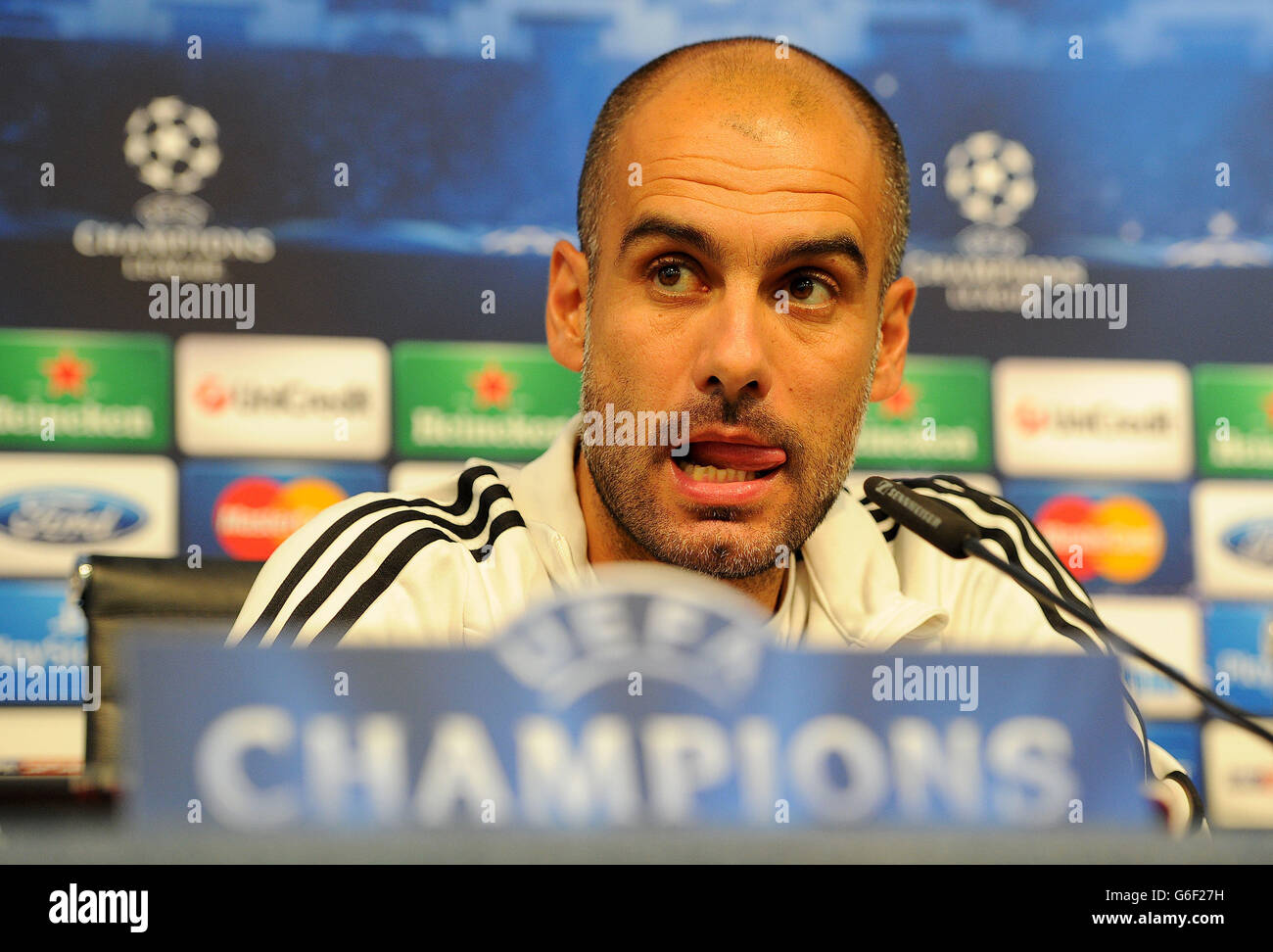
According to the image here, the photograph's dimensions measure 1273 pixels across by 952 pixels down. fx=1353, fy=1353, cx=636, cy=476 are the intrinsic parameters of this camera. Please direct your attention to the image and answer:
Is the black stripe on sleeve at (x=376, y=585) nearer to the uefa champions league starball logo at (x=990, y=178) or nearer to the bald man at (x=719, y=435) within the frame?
the bald man at (x=719, y=435)

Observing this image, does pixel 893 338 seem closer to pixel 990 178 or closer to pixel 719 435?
pixel 719 435

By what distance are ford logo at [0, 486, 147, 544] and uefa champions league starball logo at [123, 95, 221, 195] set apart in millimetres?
628

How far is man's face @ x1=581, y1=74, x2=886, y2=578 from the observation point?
127 cm

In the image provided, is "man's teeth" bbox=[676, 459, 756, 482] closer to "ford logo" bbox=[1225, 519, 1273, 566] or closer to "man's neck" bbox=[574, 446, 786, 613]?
"man's neck" bbox=[574, 446, 786, 613]

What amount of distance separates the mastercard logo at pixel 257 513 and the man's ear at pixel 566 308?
1198 mm

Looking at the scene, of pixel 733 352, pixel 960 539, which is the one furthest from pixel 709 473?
pixel 960 539

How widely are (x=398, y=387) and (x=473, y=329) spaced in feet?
0.64

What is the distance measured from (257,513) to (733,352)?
1.69m

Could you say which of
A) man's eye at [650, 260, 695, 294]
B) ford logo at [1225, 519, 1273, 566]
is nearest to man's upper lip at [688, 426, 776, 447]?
man's eye at [650, 260, 695, 294]

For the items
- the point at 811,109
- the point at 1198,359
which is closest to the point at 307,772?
the point at 811,109

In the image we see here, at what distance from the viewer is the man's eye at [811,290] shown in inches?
52.4

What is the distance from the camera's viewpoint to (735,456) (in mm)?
1266

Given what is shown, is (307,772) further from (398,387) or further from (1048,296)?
(1048,296)

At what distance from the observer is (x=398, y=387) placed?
273 cm
